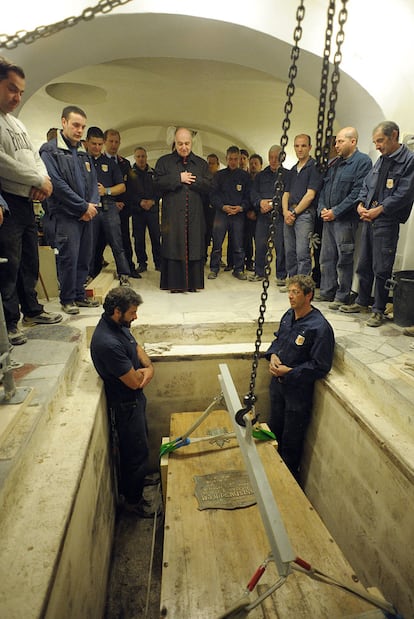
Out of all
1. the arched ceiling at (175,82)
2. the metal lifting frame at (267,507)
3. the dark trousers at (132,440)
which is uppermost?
the arched ceiling at (175,82)

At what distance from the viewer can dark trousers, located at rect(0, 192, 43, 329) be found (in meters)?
2.99

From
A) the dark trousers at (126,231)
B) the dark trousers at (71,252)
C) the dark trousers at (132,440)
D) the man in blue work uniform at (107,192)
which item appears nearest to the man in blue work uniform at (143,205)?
the dark trousers at (126,231)

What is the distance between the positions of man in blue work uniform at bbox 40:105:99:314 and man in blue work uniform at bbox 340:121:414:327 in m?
2.94

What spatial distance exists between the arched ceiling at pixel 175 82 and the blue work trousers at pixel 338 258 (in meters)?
1.34

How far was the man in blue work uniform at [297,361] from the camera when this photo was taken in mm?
3268

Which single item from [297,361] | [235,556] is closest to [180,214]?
[297,361]

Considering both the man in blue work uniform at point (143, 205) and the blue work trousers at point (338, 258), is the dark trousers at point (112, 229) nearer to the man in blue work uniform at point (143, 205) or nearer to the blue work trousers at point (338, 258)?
the man in blue work uniform at point (143, 205)

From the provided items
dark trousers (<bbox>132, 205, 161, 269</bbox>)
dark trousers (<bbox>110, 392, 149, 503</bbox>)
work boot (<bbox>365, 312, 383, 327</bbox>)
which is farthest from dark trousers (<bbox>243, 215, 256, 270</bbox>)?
dark trousers (<bbox>110, 392, 149, 503</bbox>)

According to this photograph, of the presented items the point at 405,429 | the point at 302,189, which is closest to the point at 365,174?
the point at 302,189

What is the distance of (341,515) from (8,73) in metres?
4.23

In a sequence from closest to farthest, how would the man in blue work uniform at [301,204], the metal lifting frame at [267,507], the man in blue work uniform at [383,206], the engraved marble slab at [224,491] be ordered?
the metal lifting frame at [267,507] → the engraved marble slab at [224,491] → the man in blue work uniform at [383,206] → the man in blue work uniform at [301,204]

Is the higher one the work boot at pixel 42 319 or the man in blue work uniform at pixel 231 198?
the man in blue work uniform at pixel 231 198

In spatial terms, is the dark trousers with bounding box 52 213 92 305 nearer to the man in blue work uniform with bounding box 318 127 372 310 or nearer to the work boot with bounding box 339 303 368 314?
the man in blue work uniform with bounding box 318 127 372 310

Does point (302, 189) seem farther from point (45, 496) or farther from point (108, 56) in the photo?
point (45, 496)
